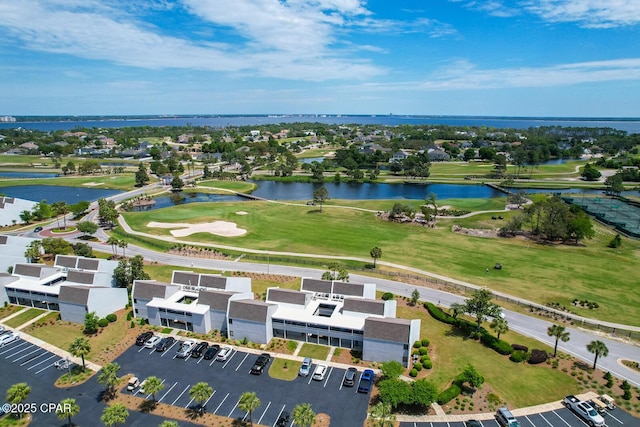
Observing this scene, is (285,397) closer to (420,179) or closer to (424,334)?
(424,334)

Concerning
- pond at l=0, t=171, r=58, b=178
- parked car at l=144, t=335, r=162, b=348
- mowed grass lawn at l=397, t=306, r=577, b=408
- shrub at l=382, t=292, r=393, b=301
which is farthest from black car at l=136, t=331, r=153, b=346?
pond at l=0, t=171, r=58, b=178

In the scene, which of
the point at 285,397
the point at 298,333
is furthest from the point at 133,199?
the point at 285,397

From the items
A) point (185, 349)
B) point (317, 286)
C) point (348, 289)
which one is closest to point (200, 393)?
point (185, 349)

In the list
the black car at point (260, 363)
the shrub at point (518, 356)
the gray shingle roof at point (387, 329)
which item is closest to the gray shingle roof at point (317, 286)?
the gray shingle roof at point (387, 329)

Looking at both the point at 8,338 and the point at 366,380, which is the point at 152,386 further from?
the point at 8,338

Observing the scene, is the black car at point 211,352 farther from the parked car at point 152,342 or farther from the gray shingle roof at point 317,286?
the gray shingle roof at point 317,286

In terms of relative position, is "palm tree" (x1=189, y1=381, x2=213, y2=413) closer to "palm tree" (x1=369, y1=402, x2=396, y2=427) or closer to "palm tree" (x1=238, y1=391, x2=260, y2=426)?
"palm tree" (x1=238, y1=391, x2=260, y2=426)
